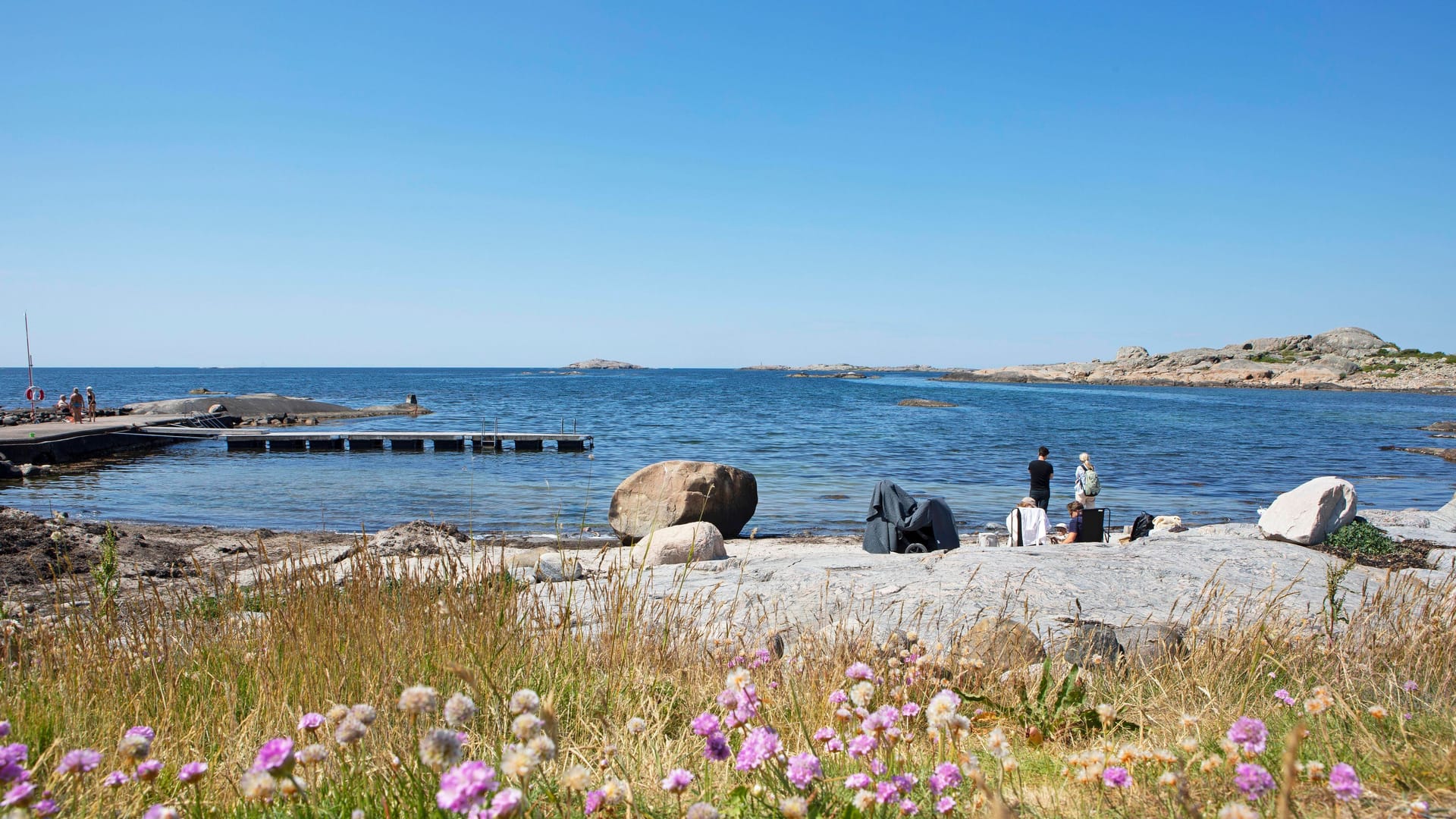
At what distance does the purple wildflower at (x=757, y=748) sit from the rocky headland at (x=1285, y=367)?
110 metres

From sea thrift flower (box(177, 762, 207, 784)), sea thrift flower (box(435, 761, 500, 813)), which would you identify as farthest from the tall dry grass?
sea thrift flower (box(435, 761, 500, 813))

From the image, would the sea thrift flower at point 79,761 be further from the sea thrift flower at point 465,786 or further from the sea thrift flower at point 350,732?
the sea thrift flower at point 465,786

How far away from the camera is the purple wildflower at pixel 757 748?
1.85 m

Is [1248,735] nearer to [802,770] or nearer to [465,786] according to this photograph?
[802,770]

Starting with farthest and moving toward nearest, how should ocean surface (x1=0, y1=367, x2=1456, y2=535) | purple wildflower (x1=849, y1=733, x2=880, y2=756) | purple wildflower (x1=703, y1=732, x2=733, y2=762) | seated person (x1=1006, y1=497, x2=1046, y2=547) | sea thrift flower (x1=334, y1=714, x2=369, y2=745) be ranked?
ocean surface (x1=0, y1=367, x2=1456, y2=535)
seated person (x1=1006, y1=497, x2=1046, y2=547)
purple wildflower (x1=849, y1=733, x2=880, y2=756)
purple wildflower (x1=703, y1=732, x2=733, y2=762)
sea thrift flower (x1=334, y1=714, x2=369, y2=745)

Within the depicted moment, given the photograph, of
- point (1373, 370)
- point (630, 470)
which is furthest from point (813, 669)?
point (1373, 370)

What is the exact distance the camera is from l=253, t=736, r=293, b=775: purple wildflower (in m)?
1.47

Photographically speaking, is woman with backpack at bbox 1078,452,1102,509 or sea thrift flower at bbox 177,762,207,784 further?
woman with backpack at bbox 1078,452,1102,509

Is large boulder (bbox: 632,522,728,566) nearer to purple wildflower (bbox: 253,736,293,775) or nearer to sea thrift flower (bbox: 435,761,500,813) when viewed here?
purple wildflower (bbox: 253,736,293,775)

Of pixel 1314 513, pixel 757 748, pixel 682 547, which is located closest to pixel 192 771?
pixel 757 748

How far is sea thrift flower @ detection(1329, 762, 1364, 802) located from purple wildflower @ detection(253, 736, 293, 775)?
2.08 metres

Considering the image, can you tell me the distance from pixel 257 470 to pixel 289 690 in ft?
76.6

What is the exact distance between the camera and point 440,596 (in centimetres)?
437

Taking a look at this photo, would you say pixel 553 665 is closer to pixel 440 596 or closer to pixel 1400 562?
pixel 440 596
